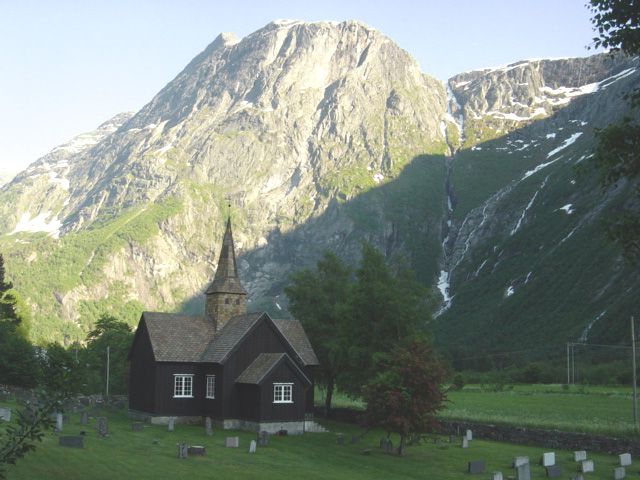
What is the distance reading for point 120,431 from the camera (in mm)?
49469

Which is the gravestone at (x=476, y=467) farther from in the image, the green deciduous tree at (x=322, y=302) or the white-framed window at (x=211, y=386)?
the green deciduous tree at (x=322, y=302)

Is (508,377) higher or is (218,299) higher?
(218,299)

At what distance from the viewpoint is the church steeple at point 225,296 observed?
6538 centimetres

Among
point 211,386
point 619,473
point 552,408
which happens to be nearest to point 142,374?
point 211,386

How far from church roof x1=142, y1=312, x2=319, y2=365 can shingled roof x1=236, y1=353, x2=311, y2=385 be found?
220 cm

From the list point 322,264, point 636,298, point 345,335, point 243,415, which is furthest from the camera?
point 636,298

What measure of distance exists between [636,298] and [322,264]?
112m

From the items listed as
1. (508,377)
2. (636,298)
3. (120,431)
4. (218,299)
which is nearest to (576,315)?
(636,298)

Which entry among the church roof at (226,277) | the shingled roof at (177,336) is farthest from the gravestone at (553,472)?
the church roof at (226,277)

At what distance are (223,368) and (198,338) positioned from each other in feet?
17.2

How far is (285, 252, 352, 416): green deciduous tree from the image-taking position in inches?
2756

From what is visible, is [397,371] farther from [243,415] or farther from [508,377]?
[508,377]

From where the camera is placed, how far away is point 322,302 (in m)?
72.4

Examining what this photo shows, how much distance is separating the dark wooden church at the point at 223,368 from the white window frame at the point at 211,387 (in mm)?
83
